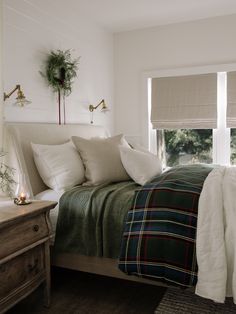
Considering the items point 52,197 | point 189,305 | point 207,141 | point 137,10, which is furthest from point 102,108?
point 189,305

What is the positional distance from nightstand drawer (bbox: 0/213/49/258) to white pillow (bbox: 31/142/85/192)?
0.49 m

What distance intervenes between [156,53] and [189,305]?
10.7 feet

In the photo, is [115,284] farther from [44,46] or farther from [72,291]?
[44,46]

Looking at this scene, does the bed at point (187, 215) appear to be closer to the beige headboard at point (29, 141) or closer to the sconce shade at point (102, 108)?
the beige headboard at point (29, 141)

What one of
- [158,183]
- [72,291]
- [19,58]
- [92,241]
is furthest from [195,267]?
[19,58]

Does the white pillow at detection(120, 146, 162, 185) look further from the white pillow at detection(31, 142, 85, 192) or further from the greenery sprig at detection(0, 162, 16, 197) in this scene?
the greenery sprig at detection(0, 162, 16, 197)

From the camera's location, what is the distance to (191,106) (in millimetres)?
4145

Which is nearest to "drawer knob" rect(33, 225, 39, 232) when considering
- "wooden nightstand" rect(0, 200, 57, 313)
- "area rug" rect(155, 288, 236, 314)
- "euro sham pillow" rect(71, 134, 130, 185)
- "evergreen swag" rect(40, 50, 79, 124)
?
"wooden nightstand" rect(0, 200, 57, 313)

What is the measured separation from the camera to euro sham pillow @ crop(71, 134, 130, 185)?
2.64 meters

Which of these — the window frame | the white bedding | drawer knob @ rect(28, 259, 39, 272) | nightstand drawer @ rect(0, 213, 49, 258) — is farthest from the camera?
the window frame

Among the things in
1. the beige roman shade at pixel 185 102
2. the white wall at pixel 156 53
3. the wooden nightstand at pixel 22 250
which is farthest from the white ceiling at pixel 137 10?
the wooden nightstand at pixel 22 250

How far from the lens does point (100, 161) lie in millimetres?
2689

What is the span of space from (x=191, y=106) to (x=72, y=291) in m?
2.75

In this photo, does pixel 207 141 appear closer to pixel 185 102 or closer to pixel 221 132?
pixel 221 132
